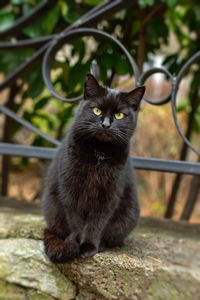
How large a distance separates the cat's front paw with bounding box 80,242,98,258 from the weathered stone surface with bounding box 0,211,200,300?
0.06 feet

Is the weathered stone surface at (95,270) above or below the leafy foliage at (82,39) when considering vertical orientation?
below

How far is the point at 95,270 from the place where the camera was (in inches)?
38.0

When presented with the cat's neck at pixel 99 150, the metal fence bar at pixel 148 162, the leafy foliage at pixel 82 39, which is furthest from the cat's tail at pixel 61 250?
the leafy foliage at pixel 82 39

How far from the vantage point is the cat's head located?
3.57 ft

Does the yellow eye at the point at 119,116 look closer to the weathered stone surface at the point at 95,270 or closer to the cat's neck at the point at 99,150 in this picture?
the cat's neck at the point at 99,150

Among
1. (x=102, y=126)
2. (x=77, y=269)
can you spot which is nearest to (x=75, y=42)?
(x=102, y=126)

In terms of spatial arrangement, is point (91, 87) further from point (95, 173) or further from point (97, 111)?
point (95, 173)

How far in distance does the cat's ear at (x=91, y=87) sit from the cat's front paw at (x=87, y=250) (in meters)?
0.60

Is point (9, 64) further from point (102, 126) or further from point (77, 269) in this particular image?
point (77, 269)

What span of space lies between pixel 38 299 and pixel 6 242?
0.26 meters

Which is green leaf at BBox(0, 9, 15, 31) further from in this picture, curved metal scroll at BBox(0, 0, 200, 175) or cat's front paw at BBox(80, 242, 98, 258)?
cat's front paw at BBox(80, 242, 98, 258)

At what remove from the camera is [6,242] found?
1.07 metres

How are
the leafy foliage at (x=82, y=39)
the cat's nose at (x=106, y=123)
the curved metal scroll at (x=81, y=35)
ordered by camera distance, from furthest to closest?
the leafy foliage at (x=82, y=39), the curved metal scroll at (x=81, y=35), the cat's nose at (x=106, y=123)

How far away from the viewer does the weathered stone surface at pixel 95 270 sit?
2.54 ft
